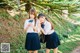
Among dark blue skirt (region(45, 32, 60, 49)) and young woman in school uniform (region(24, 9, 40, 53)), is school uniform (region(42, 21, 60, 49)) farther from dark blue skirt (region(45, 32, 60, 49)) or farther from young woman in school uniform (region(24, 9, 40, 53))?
young woman in school uniform (region(24, 9, 40, 53))

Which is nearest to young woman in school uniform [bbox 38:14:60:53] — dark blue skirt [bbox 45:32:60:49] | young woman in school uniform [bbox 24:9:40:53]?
dark blue skirt [bbox 45:32:60:49]

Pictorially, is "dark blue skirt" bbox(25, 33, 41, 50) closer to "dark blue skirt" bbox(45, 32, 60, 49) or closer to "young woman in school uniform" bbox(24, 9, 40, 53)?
"young woman in school uniform" bbox(24, 9, 40, 53)

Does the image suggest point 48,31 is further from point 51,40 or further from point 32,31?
point 32,31

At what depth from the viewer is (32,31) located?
19.7ft

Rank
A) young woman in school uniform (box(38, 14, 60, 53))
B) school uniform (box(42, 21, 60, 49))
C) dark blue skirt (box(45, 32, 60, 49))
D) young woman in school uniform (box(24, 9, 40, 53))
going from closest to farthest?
1. young woman in school uniform (box(24, 9, 40, 53))
2. young woman in school uniform (box(38, 14, 60, 53))
3. school uniform (box(42, 21, 60, 49))
4. dark blue skirt (box(45, 32, 60, 49))

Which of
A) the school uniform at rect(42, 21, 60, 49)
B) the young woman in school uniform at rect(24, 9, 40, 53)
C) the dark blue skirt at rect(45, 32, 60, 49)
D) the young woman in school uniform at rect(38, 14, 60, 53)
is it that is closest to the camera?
the young woman in school uniform at rect(24, 9, 40, 53)

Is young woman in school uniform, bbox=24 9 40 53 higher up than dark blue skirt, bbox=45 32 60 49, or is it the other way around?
young woman in school uniform, bbox=24 9 40 53

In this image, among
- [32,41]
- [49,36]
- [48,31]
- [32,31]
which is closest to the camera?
[32,31]

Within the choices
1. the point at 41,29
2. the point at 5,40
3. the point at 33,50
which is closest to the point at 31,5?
the point at 41,29

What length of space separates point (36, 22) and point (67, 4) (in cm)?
88

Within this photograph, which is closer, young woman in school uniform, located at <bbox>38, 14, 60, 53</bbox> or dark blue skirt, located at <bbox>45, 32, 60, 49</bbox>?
young woman in school uniform, located at <bbox>38, 14, 60, 53</bbox>

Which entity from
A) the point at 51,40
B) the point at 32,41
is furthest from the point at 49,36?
the point at 32,41

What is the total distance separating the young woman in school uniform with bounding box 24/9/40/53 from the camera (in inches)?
235

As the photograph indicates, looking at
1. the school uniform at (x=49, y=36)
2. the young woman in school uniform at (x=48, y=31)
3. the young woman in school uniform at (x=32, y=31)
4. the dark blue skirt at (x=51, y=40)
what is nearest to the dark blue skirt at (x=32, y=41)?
the young woman in school uniform at (x=32, y=31)
